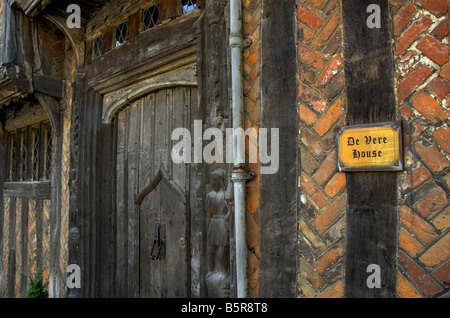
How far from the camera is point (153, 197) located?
2854mm

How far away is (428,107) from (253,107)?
929mm

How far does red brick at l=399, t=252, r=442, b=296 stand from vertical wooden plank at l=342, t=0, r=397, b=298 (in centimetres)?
6

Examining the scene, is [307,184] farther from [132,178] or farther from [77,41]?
[77,41]

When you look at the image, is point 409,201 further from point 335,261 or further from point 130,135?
point 130,135

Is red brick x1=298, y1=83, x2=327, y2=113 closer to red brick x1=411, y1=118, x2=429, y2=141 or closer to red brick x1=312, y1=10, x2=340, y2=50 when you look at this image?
red brick x1=312, y1=10, x2=340, y2=50

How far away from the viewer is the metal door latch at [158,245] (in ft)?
8.84

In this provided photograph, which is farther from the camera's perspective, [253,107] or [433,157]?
[253,107]

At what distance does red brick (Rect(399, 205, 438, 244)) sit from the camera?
128 centimetres

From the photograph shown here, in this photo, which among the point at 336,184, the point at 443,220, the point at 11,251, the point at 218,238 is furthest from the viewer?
the point at 11,251

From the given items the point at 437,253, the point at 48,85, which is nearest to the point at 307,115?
the point at 437,253

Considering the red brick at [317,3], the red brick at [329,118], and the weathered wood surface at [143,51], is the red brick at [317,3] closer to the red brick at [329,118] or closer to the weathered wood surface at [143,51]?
the red brick at [329,118]

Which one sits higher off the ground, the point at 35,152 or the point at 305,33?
the point at 305,33

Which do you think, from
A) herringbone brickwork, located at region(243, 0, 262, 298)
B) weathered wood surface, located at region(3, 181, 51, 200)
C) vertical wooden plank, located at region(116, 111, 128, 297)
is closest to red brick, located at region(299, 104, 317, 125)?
herringbone brickwork, located at region(243, 0, 262, 298)
